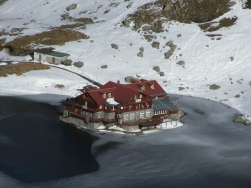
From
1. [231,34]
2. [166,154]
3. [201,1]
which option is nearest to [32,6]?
[201,1]

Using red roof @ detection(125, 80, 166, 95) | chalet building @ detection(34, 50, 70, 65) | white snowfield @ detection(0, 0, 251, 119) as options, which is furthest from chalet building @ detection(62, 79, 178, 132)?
chalet building @ detection(34, 50, 70, 65)

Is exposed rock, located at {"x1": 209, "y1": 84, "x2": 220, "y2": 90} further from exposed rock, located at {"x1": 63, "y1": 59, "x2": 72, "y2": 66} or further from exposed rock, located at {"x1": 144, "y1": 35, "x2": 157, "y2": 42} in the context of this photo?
exposed rock, located at {"x1": 63, "y1": 59, "x2": 72, "y2": 66}

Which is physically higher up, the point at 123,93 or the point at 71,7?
the point at 71,7

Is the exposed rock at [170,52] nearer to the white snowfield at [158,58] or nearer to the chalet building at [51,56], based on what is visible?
the white snowfield at [158,58]

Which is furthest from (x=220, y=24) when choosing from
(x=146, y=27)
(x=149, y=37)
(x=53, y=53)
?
(x=53, y=53)

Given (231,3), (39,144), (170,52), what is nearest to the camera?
(39,144)

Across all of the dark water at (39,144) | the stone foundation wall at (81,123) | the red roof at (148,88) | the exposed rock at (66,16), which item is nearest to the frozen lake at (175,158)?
the dark water at (39,144)

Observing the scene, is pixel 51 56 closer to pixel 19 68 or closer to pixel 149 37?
pixel 19 68
